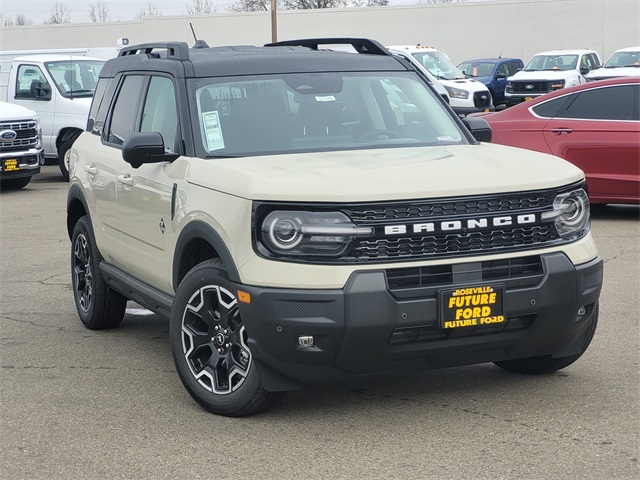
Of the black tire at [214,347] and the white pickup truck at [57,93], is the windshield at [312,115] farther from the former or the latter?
the white pickup truck at [57,93]

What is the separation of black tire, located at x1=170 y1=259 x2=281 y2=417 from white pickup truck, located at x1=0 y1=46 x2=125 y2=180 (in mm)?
13266

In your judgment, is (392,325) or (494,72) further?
(494,72)

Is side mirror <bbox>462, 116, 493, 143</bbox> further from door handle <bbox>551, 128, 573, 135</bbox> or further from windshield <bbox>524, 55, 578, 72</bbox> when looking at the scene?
windshield <bbox>524, 55, 578, 72</bbox>

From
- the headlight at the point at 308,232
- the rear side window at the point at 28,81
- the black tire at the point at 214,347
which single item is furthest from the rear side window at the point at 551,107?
the rear side window at the point at 28,81

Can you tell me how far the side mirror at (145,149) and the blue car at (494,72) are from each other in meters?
29.0

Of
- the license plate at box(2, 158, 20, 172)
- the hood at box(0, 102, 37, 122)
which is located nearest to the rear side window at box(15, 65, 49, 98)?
the hood at box(0, 102, 37, 122)

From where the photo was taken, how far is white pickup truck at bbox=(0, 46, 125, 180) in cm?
1834

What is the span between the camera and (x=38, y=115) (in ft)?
60.4

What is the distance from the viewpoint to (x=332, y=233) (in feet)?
15.2

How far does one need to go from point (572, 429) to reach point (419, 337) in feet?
2.78

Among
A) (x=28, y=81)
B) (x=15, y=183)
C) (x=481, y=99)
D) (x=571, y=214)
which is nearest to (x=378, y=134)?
(x=571, y=214)

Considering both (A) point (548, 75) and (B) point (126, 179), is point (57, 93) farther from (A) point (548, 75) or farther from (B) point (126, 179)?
(A) point (548, 75)

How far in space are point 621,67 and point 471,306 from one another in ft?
91.3

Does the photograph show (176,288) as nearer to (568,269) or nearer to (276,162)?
(276,162)
